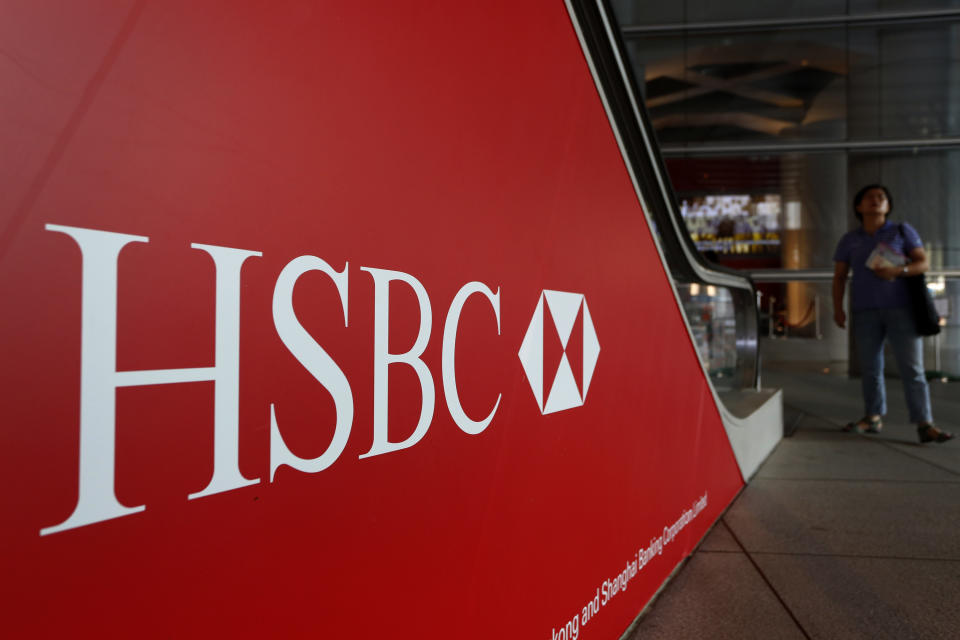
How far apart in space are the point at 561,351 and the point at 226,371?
757 millimetres

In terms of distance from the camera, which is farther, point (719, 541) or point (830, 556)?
point (719, 541)

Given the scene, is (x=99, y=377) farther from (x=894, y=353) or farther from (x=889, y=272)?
(x=894, y=353)

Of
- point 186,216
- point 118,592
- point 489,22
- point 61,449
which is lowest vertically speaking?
point 118,592

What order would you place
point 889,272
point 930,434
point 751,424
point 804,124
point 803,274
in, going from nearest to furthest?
point 751,424, point 930,434, point 889,272, point 803,274, point 804,124

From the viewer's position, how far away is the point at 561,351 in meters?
1.28

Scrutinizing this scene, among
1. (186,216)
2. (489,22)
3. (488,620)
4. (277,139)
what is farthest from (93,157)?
(488,620)

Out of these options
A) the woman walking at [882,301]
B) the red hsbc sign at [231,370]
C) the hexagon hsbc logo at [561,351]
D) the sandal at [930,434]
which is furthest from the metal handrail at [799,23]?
the red hsbc sign at [231,370]

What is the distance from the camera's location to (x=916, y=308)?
3.89m

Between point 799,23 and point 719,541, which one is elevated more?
point 799,23

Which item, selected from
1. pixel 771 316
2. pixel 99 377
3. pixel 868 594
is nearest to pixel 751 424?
pixel 868 594

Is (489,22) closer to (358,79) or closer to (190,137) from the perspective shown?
(358,79)

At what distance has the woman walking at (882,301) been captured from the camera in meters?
3.85

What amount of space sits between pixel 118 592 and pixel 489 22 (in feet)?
2.90

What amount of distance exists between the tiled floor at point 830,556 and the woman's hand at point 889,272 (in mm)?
945
